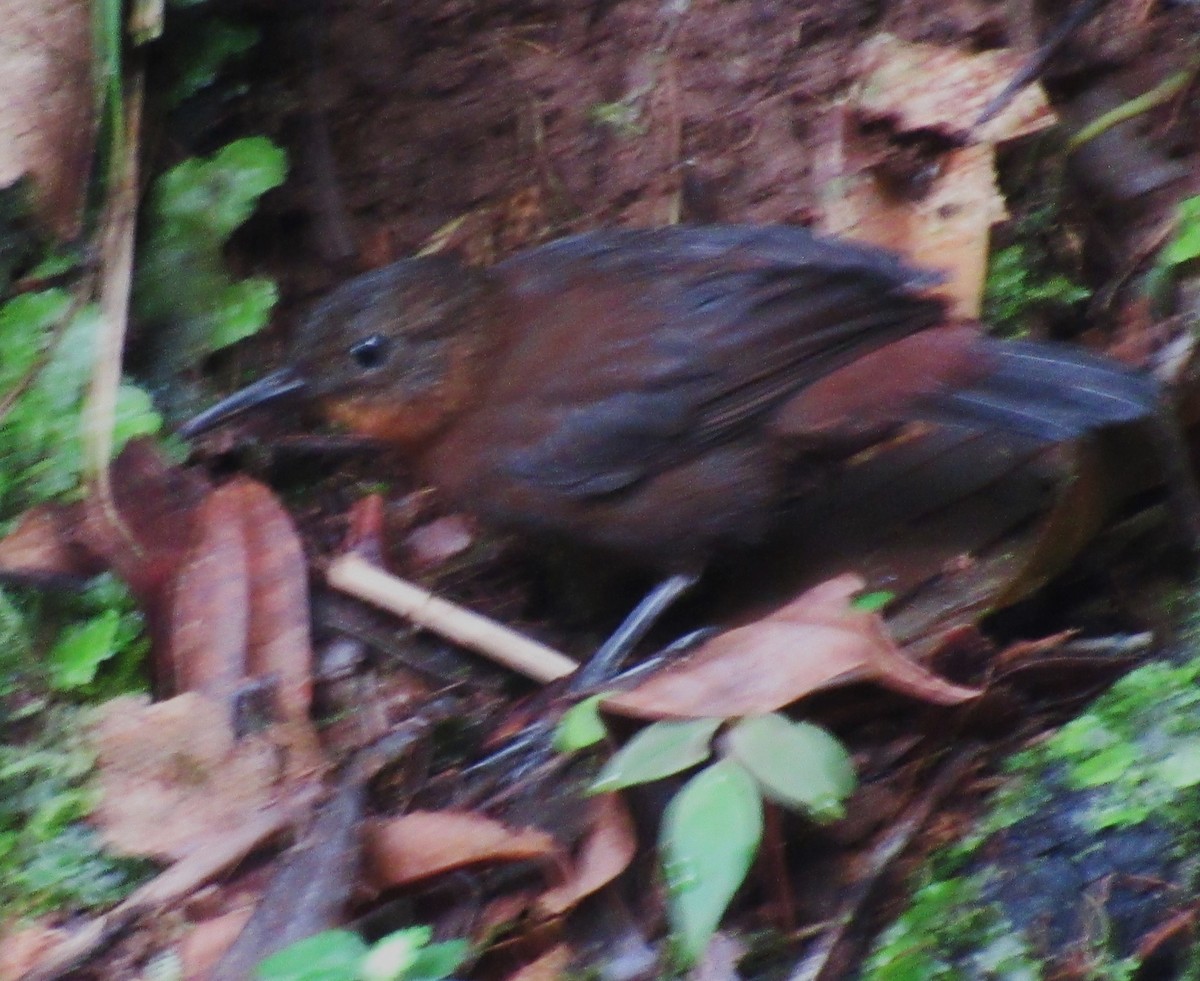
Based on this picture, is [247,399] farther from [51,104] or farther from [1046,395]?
[1046,395]

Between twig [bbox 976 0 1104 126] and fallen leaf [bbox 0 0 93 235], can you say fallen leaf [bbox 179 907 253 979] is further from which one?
twig [bbox 976 0 1104 126]

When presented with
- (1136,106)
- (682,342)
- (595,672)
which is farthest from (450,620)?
(1136,106)

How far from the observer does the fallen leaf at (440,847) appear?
2646mm

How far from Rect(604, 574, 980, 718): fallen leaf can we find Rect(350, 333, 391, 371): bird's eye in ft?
4.38

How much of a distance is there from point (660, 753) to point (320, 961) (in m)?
0.58

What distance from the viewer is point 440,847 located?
2678mm

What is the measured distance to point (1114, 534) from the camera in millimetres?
3100

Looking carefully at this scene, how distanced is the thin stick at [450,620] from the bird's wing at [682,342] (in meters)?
0.34

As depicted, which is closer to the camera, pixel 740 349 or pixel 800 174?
pixel 740 349

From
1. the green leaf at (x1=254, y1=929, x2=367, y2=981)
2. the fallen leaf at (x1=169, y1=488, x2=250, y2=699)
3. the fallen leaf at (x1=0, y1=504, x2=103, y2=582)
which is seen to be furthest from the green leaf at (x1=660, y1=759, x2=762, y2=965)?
the fallen leaf at (x1=0, y1=504, x2=103, y2=582)

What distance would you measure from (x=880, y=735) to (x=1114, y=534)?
69cm

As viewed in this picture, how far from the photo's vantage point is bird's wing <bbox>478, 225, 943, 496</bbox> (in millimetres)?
3299

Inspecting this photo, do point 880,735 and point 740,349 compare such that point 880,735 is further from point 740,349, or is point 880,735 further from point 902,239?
point 902,239

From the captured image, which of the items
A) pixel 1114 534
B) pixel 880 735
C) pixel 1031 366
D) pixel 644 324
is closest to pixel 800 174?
pixel 644 324
